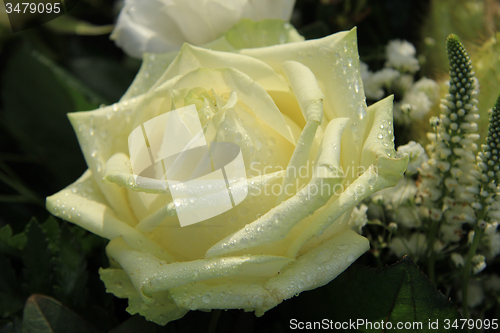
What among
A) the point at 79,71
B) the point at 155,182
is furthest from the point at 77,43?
the point at 155,182

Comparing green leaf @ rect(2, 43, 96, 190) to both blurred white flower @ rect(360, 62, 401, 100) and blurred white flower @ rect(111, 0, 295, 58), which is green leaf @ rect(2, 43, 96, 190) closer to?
blurred white flower @ rect(111, 0, 295, 58)

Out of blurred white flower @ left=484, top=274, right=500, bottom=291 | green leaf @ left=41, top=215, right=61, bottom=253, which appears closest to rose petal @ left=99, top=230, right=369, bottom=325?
green leaf @ left=41, top=215, right=61, bottom=253

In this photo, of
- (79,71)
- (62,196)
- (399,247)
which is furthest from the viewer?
(79,71)

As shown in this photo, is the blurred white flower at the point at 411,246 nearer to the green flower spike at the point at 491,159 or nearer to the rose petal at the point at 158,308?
the green flower spike at the point at 491,159

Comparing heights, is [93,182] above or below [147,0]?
below

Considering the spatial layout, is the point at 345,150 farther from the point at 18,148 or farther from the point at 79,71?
the point at 18,148

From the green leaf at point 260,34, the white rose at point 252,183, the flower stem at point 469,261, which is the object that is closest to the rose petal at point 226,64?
the white rose at point 252,183

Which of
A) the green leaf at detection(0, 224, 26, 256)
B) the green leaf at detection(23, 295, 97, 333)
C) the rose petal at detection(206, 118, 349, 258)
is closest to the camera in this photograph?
the rose petal at detection(206, 118, 349, 258)
